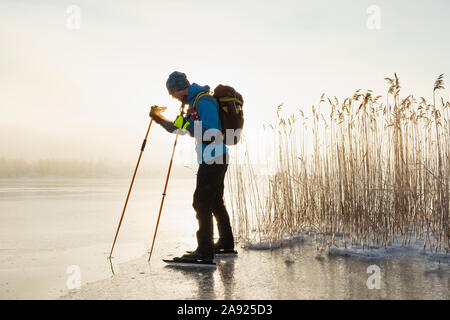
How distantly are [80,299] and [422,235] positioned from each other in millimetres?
3862

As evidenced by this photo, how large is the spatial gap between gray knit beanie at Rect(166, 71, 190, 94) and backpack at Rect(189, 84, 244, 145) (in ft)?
0.83

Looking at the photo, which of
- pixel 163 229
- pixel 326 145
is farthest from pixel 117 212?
pixel 326 145

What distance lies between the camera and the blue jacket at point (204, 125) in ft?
11.3

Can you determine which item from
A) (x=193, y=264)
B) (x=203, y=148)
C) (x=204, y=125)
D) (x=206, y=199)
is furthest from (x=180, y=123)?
(x=193, y=264)

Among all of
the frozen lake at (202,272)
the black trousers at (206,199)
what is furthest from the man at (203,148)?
the frozen lake at (202,272)

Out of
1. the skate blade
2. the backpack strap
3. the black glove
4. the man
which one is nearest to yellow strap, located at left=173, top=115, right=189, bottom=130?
the man

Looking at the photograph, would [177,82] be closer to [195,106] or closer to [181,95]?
[181,95]

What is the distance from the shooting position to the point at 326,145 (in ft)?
17.0

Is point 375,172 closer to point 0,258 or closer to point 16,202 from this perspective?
point 0,258

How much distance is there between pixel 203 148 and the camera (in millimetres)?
3561

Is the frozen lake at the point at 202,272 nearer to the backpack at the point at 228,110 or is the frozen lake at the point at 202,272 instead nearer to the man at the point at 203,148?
the man at the point at 203,148

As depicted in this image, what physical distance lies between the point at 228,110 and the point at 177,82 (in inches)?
23.2

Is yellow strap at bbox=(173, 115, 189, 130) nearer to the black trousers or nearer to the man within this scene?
the man

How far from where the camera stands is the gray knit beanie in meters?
3.68
